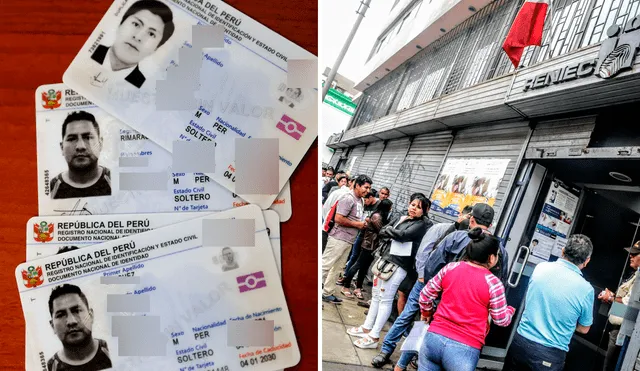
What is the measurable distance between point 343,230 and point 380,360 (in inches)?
39.3

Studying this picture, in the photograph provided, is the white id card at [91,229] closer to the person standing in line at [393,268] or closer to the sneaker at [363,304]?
the person standing in line at [393,268]

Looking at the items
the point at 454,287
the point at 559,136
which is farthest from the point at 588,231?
the point at 454,287

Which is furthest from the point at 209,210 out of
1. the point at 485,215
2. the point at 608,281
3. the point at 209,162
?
the point at 608,281

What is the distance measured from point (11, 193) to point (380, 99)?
4.06 metres

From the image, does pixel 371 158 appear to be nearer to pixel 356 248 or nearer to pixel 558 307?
pixel 356 248

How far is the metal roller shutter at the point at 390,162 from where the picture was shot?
14.3ft

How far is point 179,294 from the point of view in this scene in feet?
1.76

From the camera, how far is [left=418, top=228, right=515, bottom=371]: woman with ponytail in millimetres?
1468

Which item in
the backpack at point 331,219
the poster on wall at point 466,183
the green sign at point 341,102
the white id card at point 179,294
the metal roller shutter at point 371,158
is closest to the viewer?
the white id card at point 179,294

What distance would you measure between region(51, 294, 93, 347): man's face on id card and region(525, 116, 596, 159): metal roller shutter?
2956 millimetres

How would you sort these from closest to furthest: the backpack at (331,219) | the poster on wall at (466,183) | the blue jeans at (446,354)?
the blue jeans at (446,354) < the backpack at (331,219) < the poster on wall at (466,183)

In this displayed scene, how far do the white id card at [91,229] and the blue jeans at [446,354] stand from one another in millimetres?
1213

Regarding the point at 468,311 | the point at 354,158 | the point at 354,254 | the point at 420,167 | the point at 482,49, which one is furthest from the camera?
the point at 354,158

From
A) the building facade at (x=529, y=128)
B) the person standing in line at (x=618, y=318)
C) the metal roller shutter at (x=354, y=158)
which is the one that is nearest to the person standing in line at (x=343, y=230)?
the building facade at (x=529, y=128)
